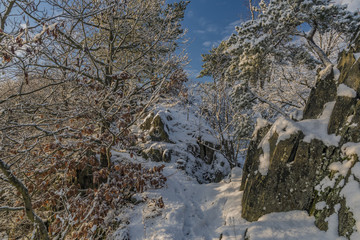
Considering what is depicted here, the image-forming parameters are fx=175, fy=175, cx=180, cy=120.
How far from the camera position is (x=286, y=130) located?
3.72 metres

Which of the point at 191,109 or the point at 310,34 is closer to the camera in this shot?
the point at 310,34

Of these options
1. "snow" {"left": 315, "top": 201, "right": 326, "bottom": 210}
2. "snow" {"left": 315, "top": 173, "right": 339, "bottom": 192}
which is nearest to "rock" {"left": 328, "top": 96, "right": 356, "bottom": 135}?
"snow" {"left": 315, "top": 173, "right": 339, "bottom": 192}

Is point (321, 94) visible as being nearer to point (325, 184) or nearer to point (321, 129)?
point (321, 129)

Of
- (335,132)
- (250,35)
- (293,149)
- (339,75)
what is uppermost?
(250,35)

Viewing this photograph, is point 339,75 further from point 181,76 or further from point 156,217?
point 156,217

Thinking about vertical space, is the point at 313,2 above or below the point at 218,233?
above

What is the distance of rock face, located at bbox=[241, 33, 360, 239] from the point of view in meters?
2.85

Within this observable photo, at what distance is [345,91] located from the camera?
3.42 metres

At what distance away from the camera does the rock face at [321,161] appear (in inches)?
112

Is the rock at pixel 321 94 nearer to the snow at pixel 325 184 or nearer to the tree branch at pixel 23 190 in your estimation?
the snow at pixel 325 184

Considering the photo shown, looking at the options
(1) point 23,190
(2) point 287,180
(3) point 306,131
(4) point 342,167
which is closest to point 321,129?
(3) point 306,131

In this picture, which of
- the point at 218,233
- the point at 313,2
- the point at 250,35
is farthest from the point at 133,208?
the point at 313,2

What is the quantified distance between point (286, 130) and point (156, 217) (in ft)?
12.3

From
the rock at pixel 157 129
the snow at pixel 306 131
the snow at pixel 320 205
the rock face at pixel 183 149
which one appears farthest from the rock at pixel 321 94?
the rock at pixel 157 129
